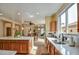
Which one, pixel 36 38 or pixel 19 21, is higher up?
pixel 19 21

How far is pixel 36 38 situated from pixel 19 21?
535mm

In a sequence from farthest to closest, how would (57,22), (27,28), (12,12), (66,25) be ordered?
(66,25) → (57,22) → (27,28) → (12,12)

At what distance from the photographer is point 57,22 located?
9.92 feet

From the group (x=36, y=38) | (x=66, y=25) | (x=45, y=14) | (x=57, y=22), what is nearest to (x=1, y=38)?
(x=36, y=38)

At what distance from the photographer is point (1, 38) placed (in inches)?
109

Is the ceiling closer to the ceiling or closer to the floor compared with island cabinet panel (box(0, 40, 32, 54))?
closer to the ceiling

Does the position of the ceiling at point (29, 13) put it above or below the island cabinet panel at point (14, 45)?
above

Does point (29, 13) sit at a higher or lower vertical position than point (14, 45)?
higher

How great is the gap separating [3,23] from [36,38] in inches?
31.5

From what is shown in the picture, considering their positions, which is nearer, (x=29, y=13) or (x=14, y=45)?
(x=29, y=13)
